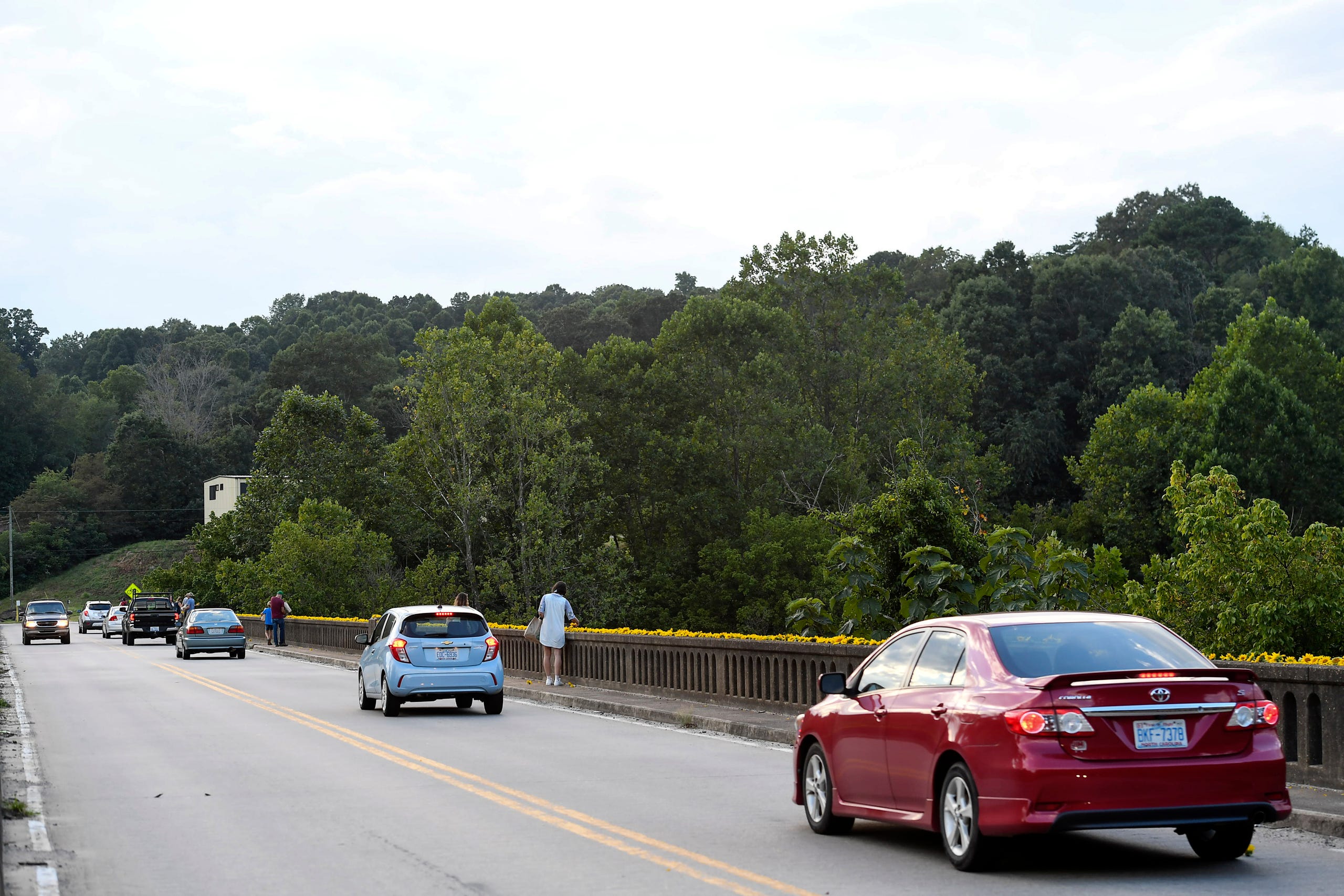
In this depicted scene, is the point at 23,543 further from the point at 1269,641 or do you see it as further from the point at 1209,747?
the point at 1209,747

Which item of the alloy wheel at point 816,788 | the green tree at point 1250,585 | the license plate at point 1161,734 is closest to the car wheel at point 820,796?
the alloy wheel at point 816,788

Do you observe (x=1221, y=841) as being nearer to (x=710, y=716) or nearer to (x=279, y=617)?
(x=710, y=716)

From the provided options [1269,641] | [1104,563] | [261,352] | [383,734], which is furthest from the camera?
[261,352]

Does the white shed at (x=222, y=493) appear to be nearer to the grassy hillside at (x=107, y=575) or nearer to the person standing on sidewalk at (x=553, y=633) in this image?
the grassy hillside at (x=107, y=575)

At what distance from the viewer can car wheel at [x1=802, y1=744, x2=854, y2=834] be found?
10211 mm

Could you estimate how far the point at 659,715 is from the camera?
20.2 metres

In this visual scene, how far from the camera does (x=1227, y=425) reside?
60781mm

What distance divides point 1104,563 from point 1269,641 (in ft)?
41.2

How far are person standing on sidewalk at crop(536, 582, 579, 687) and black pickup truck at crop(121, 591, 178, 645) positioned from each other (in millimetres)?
35079

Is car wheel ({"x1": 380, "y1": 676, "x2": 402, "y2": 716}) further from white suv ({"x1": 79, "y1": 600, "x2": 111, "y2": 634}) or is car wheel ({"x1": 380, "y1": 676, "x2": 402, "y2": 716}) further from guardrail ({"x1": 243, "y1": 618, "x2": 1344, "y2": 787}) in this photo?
white suv ({"x1": 79, "y1": 600, "x2": 111, "y2": 634})

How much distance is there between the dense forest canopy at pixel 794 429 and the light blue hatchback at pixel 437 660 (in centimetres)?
3439

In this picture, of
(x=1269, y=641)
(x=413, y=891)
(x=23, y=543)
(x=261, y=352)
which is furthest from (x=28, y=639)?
(x=261, y=352)

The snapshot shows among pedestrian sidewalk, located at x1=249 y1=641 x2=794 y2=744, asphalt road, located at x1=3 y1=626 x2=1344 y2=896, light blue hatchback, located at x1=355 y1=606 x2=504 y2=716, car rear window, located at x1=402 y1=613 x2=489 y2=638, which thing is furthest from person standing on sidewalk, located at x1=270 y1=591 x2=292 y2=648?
asphalt road, located at x1=3 y1=626 x2=1344 y2=896

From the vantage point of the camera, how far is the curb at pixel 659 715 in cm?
1734
